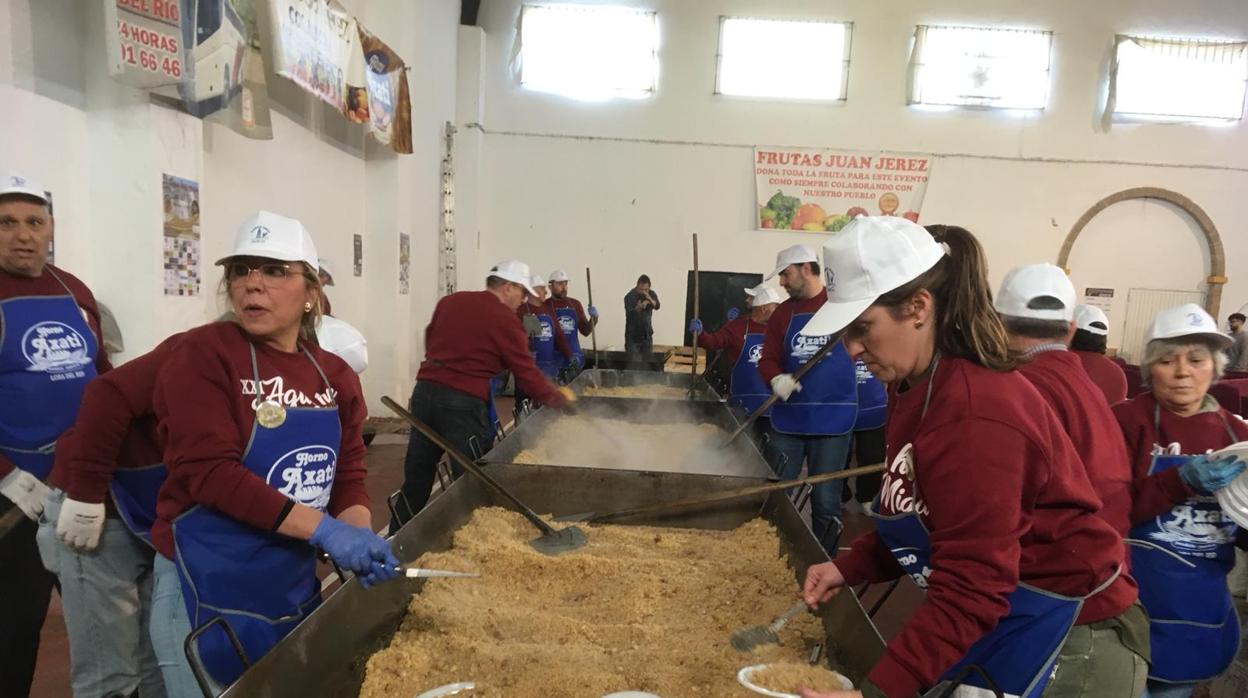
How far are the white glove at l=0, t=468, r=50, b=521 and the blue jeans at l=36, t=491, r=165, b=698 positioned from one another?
0.19 meters

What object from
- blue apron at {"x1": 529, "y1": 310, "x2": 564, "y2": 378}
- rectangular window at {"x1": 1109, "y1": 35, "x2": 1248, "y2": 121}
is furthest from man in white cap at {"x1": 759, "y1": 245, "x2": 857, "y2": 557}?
rectangular window at {"x1": 1109, "y1": 35, "x2": 1248, "y2": 121}

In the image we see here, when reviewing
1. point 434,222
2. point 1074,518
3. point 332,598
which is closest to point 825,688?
point 1074,518

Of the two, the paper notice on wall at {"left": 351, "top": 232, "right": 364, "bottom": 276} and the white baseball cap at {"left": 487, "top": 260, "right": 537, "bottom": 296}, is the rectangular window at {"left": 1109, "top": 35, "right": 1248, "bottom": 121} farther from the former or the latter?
the paper notice on wall at {"left": 351, "top": 232, "right": 364, "bottom": 276}

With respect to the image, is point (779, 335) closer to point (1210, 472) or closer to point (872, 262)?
point (1210, 472)

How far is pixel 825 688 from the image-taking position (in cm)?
154

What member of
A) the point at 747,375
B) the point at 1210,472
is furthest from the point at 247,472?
the point at 747,375

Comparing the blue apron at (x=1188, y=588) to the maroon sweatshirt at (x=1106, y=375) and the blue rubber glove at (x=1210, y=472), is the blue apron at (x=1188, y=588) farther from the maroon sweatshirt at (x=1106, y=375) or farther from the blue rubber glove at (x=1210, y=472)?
the maroon sweatshirt at (x=1106, y=375)

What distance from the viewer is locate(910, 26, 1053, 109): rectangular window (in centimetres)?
1057

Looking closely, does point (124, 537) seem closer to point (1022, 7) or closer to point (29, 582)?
point (29, 582)

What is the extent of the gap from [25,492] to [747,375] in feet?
14.0

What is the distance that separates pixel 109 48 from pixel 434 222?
6427 mm

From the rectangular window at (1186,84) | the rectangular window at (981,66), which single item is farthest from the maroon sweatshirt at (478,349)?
the rectangular window at (1186,84)

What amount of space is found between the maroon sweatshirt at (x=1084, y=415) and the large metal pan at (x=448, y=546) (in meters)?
0.63

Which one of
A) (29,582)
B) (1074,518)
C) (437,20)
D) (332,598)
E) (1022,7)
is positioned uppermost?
(1022,7)
